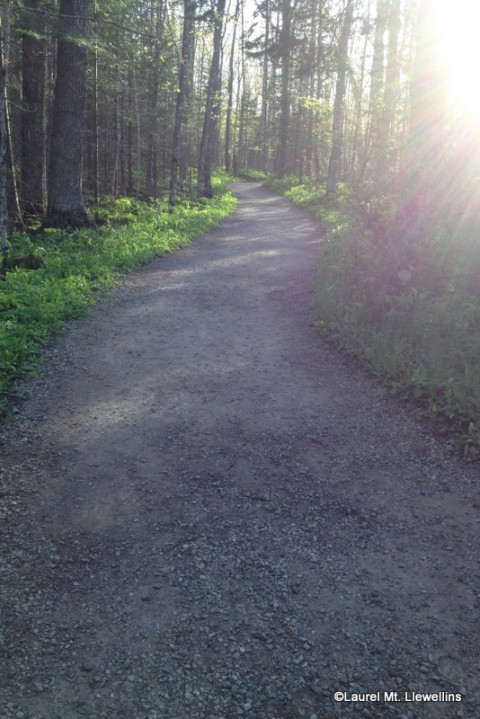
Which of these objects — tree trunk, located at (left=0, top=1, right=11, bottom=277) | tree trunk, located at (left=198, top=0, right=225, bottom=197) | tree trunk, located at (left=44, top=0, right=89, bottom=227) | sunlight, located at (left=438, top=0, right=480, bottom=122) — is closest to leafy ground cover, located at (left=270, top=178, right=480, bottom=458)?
sunlight, located at (left=438, top=0, right=480, bottom=122)

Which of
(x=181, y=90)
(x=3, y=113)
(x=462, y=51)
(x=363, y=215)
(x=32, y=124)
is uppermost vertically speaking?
(x=181, y=90)

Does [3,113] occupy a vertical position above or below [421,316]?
above

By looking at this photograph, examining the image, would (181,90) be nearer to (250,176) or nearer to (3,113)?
(3,113)

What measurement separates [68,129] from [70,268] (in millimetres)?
4614

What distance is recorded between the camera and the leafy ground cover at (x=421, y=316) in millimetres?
4891

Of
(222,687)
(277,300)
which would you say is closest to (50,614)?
(222,687)

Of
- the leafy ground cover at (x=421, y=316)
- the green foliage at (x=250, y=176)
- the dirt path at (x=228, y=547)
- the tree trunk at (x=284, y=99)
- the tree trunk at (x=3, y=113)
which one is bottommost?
the dirt path at (x=228, y=547)

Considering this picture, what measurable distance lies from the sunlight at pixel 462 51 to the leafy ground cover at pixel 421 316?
113 inches

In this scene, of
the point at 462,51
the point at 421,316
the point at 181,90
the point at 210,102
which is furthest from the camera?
the point at 210,102

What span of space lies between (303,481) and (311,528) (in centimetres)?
55

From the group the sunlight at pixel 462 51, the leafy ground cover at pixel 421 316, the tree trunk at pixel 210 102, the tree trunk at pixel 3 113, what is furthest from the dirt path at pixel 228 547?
the tree trunk at pixel 210 102

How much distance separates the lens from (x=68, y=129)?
1151cm

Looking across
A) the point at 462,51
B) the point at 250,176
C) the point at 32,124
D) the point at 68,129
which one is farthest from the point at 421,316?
the point at 250,176

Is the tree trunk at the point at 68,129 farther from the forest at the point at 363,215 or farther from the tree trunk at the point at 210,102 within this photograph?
the tree trunk at the point at 210,102
